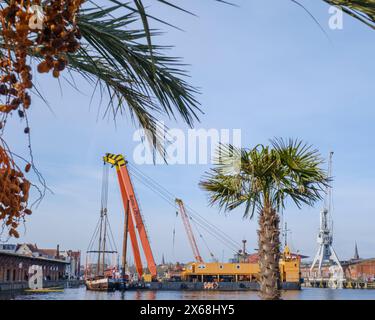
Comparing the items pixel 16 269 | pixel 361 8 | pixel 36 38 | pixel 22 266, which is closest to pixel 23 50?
pixel 36 38

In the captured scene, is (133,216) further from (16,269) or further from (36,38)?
(36,38)

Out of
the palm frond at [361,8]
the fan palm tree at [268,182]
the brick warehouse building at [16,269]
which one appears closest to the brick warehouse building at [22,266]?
the brick warehouse building at [16,269]

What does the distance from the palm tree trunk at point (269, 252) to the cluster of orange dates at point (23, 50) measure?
782cm

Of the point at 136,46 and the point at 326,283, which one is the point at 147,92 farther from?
the point at 326,283

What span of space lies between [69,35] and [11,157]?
29.4 inches

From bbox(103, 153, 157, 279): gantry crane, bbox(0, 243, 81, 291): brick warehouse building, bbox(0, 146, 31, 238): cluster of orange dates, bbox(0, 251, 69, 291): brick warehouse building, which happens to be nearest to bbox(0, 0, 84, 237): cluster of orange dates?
bbox(0, 146, 31, 238): cluster of orange dates

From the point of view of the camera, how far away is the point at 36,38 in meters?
2.04

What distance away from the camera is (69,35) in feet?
6.54

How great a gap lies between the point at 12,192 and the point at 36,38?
73cm

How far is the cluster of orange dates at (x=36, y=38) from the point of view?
77.5 inches

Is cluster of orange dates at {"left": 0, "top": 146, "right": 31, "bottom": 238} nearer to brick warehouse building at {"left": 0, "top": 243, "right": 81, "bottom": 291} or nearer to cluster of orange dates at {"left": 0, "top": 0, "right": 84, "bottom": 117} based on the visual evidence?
cluster of orange dates at {"left": 0, "top": 0, "right": 84, "bottom": 117}

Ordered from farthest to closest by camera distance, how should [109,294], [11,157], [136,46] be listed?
[109,294], [136,46], [11,157]

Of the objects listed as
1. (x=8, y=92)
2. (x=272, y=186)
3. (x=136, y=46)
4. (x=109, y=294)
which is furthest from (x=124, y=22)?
(x=109, y=294)

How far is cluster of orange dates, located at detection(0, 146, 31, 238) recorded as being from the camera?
2.27m
